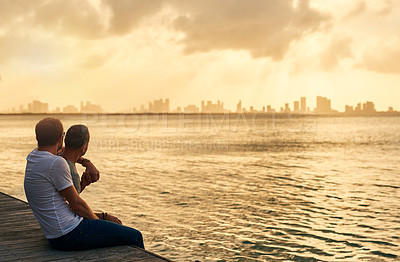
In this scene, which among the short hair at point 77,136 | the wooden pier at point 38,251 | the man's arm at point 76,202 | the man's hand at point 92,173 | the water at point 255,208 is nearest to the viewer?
the man's arm at point 76,202

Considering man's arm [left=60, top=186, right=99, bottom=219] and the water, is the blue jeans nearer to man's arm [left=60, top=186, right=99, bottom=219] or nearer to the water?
man's arm [left=60, top=186, right=99, bottom=219]

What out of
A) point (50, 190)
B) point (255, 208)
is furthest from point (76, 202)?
point (255, 208)

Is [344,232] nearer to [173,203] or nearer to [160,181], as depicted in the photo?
[173,203]

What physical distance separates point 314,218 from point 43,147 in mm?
11148

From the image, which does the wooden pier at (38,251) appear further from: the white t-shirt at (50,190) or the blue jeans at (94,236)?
the white t-shirt at (50,190)

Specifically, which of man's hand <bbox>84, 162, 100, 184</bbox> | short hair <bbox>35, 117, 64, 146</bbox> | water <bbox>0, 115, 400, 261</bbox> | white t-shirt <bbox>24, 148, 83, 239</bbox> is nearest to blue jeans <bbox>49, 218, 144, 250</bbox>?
white t-shirt <bbox>24, 148, 83, 239</bbox>

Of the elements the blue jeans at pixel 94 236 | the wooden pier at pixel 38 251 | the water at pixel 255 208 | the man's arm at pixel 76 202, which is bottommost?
the water at pixel 255 208

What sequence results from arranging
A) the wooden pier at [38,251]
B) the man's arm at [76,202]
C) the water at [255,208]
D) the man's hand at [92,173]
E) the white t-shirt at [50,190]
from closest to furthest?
the white t-shirt at [50,190] < the man's arm at [76,202] < the wooden pier at [38,251] < the man's hand at [92,173] < the water at [255,208]

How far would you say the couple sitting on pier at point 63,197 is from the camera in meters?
5.49

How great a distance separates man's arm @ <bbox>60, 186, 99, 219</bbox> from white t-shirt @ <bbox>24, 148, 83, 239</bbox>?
71 millimetres

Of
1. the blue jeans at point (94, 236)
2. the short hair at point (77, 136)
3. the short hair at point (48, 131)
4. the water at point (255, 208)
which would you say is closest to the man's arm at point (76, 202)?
the blue jeans at point (94, 236)

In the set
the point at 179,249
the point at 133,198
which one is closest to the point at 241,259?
the point at 179,249

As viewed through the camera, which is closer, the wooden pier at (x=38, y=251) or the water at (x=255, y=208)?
the wooden pier at (x=38, y=251)

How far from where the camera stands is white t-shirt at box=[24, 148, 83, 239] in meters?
5.45
